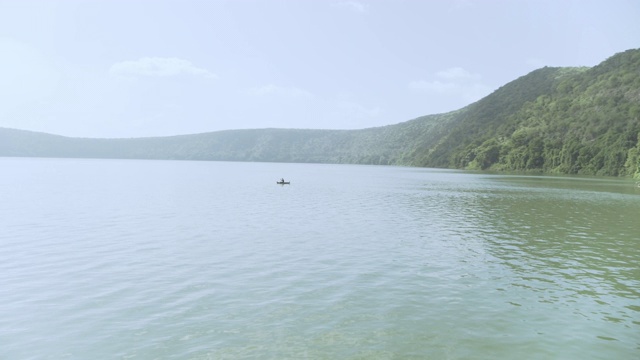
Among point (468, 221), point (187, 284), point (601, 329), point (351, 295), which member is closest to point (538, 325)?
point (601, 329)

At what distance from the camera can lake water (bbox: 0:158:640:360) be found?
15359 millimetres

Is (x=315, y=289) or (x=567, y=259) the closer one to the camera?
(x=315, y=289)

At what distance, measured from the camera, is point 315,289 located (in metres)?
21.6

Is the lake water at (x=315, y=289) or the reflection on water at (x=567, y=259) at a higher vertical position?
the lake water at (x=315, y=289)

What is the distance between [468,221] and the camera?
154ft

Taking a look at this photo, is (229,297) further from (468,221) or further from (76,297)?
(468,221)

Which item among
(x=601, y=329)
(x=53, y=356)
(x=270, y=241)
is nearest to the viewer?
(x=53, y=356)

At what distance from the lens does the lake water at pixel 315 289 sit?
605 inches

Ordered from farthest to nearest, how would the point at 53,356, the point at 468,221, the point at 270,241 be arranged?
1. the point at 468,221
2. the point at 270,241
3. the point at 53,356

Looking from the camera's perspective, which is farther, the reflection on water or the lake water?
the reflection on water

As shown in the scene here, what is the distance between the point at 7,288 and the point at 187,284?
763 centimetres

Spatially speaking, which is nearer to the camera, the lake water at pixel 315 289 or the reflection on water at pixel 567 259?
the lake water at pixel 315 289

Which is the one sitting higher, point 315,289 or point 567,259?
point 315,289

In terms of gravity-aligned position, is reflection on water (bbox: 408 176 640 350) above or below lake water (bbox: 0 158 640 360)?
below
